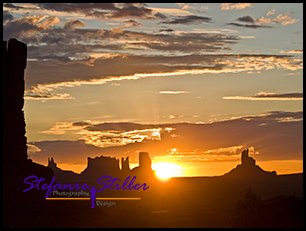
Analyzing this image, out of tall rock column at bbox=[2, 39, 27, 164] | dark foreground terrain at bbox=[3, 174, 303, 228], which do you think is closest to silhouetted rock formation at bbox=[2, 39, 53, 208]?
tall rock column at bbox=[2, 39, 27, 164]

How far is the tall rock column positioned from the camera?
73.5 meters

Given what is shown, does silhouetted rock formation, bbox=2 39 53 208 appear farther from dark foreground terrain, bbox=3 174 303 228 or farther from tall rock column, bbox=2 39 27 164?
dark foreground terrain, bbox=3 174 303 228

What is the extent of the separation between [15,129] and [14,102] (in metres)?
4.64

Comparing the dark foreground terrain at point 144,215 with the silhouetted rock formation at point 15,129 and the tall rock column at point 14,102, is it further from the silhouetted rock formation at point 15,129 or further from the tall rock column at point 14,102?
the tall rock column at point 14,102

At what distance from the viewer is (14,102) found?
74.1 metres

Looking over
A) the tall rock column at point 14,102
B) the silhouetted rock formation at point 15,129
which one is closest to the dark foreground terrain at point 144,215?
the silhouetted rock formation at point 15,129

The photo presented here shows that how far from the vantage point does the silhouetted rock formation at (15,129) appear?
237 ft

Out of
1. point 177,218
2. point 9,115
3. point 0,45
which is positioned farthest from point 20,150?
point 177,218

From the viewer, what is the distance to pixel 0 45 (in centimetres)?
7125

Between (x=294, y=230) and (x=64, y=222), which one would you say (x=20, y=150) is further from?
(x=294, y=230)

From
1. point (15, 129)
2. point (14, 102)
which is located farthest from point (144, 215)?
point (14, 102)

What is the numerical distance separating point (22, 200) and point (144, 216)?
1380 inches

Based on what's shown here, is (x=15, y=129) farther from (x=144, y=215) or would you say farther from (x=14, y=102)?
(x=144, y=215)

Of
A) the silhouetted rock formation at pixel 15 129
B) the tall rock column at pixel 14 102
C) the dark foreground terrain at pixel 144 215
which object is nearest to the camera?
the dark foreground terrain at pixel 144 215
